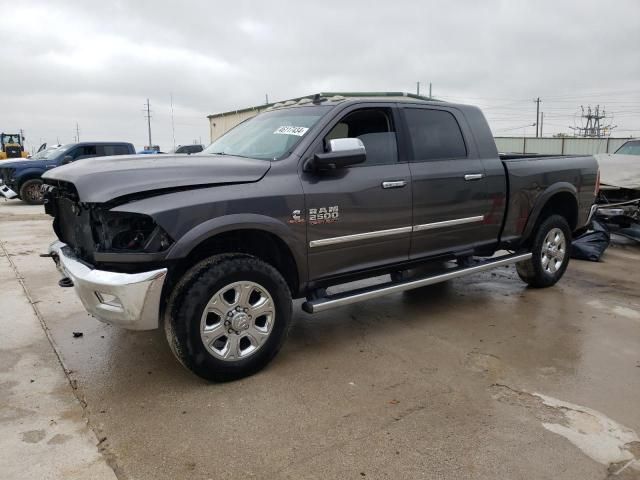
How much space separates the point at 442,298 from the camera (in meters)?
5.39

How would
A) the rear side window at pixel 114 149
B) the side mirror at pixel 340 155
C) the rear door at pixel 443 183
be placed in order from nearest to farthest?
1. the side mirror at pixel 340 155
2. the rear door at pixel 443 183
3. the rear side window at pixel 114 149

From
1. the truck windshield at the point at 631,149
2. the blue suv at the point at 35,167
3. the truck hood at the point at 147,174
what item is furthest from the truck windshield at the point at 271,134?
the blue suv at the point at 35,167

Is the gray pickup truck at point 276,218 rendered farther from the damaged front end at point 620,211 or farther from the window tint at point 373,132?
the damaged front end at point 620,211

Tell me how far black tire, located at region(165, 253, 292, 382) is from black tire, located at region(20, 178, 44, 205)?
13307 millimetres

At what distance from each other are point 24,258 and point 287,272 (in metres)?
5.08

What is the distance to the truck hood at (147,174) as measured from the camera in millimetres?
3008

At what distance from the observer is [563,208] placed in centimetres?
584

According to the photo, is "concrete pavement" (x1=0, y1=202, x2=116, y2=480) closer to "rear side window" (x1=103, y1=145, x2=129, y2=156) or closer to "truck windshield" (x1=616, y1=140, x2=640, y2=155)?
"truck windshield" (x1=616, y1=140, x2=640, y2=155)

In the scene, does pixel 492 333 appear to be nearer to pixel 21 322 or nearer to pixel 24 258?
pixel 21 322

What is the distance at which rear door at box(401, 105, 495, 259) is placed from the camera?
428cm

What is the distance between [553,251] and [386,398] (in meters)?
3.39

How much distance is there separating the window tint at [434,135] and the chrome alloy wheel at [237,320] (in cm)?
184

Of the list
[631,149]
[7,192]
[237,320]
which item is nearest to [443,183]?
[237,320]

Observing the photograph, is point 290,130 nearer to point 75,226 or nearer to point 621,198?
point 75,226
